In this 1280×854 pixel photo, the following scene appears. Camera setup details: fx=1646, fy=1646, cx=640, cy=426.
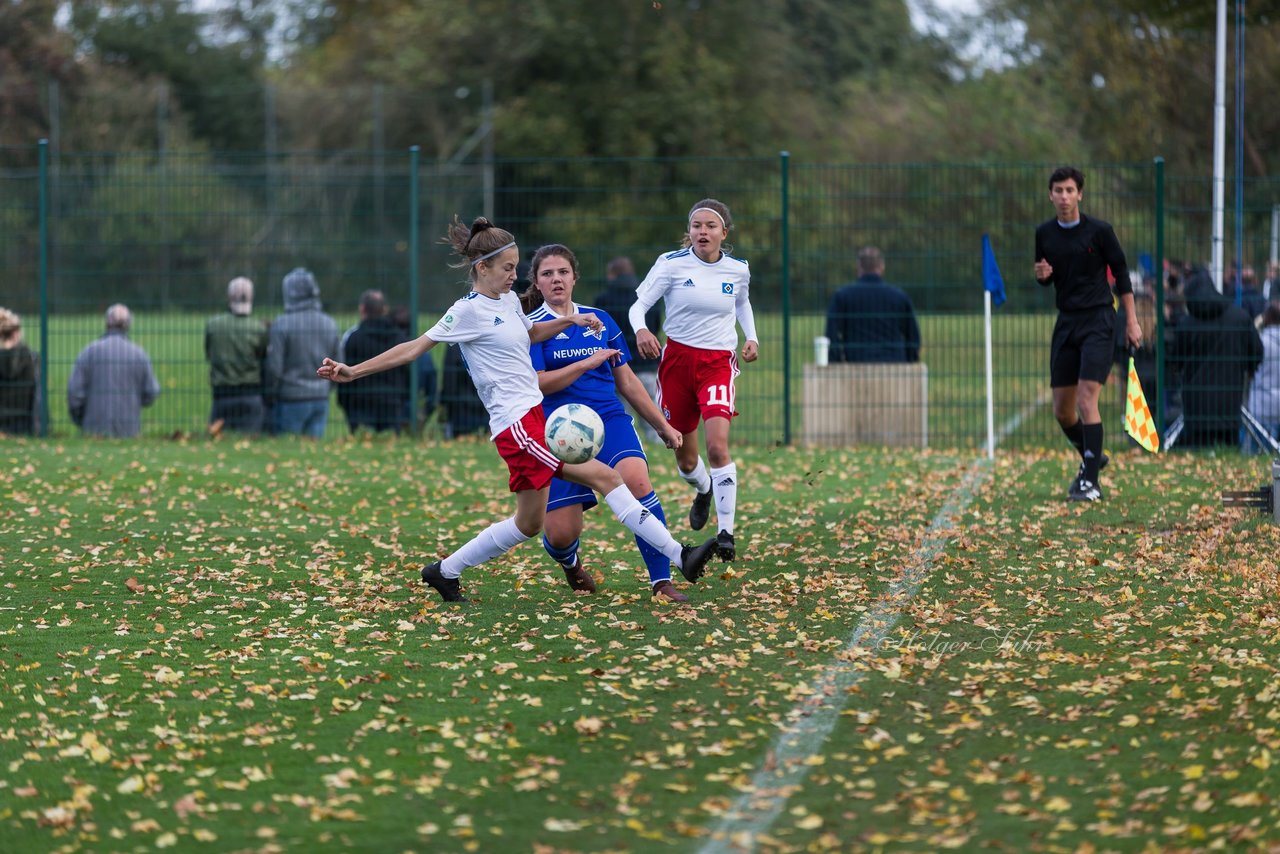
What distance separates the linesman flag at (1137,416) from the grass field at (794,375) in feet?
15.0

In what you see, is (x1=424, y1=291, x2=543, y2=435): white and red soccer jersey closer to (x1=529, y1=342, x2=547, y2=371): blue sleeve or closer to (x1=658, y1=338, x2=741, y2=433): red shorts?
(x1=529, y1=342, x2=547, y2=371): blue sleeve

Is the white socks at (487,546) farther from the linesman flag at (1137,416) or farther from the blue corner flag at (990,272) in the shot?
the blue corner flag at (990,272)

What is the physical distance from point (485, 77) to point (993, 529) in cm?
4256

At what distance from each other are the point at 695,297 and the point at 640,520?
76.5 inches

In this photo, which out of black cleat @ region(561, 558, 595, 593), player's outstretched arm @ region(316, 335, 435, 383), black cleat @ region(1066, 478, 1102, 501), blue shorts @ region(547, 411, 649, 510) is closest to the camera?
player's outstretched arm @ region(316, 335, 435, 383)

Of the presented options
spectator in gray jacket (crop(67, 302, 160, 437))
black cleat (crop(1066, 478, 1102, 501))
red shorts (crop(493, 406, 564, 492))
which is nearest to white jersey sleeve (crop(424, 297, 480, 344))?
red shorts (crop(493, 406, 564, 492))

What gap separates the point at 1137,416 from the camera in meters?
11.0

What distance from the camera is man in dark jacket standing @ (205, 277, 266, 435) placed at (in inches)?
634

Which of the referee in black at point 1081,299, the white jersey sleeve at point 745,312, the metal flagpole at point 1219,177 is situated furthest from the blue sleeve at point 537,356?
the metal flagpole at point 1219,177

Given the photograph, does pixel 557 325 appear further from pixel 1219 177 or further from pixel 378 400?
pixel 1219 177

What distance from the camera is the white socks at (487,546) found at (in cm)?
799

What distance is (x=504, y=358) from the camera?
7750 millimetres

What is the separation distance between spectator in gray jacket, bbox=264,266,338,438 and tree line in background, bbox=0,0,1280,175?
23988 millimetres

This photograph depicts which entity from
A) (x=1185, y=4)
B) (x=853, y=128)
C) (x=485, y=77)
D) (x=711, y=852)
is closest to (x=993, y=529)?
(x=711, y=852)
